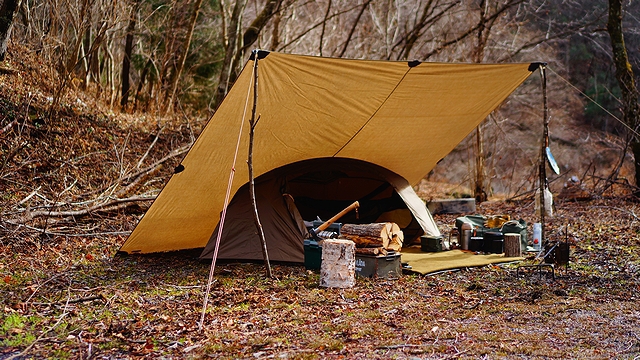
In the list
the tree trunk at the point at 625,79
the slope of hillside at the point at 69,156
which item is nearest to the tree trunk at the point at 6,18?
the slope of hillside at the point at 69,156

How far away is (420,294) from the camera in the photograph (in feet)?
15.8

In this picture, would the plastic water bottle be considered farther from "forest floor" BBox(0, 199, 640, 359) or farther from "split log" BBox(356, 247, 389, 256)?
"split log" BBox(356, 247, 389, 256)

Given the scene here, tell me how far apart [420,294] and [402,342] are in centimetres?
133

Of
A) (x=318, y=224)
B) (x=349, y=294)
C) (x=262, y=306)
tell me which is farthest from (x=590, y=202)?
(x=262, y=306)

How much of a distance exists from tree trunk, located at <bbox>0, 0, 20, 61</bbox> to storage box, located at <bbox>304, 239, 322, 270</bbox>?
5465mm

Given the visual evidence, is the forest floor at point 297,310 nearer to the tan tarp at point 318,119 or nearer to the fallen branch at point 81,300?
the fallen branch at point 81,300

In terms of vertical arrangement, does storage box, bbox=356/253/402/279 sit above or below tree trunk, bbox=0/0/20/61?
below

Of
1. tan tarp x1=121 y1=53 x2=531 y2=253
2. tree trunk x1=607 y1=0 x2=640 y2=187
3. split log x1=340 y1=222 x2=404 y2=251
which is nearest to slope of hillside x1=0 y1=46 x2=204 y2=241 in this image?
tan tarp x1=121 y1=53 x2=531 y2=253

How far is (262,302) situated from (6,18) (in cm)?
634

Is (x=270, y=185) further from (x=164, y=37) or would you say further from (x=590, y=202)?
(x=164, y=37)

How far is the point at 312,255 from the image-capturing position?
5.67 metres

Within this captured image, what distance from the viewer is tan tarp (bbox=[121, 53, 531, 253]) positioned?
5.32m

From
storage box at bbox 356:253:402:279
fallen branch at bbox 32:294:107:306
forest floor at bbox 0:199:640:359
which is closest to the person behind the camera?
forest floor at bbox 0:199:640:359

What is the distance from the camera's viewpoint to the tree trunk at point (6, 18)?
830 centimetres
